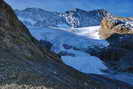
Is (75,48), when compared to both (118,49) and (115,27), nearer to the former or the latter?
(118,49)

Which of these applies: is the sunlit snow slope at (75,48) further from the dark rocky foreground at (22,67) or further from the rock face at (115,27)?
the dark rocky foreground at (22,67)

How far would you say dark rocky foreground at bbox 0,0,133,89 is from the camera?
82.4 feet

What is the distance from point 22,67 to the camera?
29812 mm

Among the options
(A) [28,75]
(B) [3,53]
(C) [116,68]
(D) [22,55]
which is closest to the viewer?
(A) [28,75]

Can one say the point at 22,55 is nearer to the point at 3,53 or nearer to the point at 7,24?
the point at 3,53

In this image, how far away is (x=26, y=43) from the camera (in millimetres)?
42219

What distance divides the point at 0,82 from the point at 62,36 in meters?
126

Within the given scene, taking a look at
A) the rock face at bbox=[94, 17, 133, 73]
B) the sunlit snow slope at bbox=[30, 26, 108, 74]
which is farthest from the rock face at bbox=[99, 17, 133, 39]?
the sunlit snow slope at bbox=[30, 26, 108, 74]

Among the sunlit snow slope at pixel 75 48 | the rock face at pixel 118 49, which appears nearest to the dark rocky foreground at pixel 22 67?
the sunlit snow slope at pixel 75 48

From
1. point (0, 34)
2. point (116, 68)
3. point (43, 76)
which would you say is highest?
point (0, 34)

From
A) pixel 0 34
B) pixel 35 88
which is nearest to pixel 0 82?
pixel 35 88

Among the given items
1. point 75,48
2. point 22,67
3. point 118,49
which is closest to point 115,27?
point 75,48

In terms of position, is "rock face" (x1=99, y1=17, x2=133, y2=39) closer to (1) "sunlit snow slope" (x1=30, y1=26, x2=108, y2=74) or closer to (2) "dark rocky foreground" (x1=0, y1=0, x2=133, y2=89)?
(1) "sunlit snow slope" (x1=30, y1=26, x2=108, y2=74)

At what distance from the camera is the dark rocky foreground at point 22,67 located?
25109 mm
